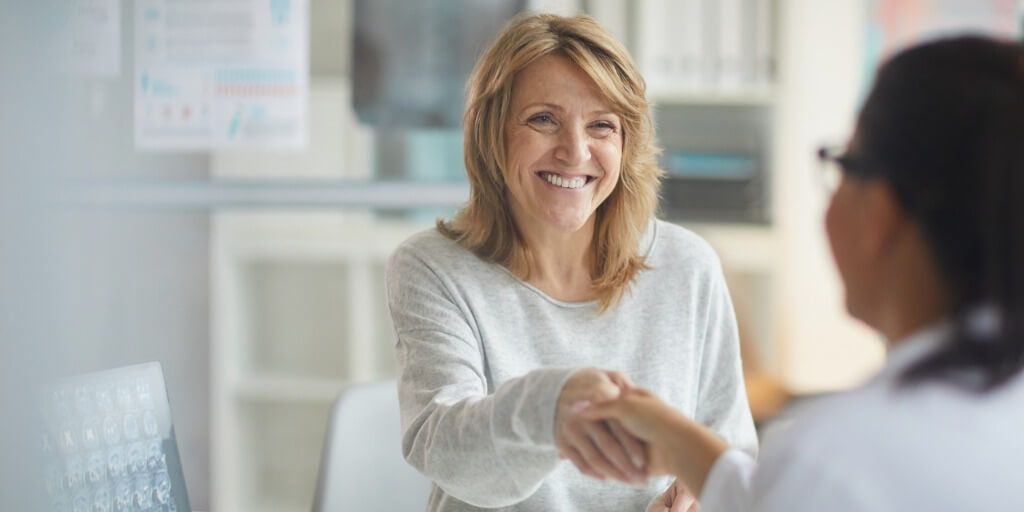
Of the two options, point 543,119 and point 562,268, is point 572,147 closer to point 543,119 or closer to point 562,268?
point 543,119

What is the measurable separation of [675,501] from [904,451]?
570mm

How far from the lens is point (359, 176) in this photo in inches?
128

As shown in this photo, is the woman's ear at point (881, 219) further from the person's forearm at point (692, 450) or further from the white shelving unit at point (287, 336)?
the white shelving unit at point (287, 336)

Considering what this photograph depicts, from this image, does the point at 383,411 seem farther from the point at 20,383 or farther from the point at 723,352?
the point at 20,383

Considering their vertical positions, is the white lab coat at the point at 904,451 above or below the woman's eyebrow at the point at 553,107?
below

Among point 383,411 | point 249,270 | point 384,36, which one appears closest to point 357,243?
point 249,270

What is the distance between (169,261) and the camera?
2701 millimetres

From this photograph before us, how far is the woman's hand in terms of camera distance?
91cm

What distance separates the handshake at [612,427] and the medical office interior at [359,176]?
4.71ft

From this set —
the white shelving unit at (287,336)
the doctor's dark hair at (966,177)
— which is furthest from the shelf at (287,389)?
the doctor's dark hair at (966,177)

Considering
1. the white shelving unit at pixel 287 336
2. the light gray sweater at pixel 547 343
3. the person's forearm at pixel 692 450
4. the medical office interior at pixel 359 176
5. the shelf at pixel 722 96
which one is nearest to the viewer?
the person's forearm at pixel 692 450

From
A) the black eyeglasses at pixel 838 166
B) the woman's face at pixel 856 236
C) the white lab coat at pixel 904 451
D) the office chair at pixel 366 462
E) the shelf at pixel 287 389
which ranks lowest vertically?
the shelf at pixel 287 389

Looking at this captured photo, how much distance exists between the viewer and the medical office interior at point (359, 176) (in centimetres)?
236

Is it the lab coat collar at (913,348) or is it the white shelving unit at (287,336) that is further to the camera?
the white shelving unit at (287,336)
